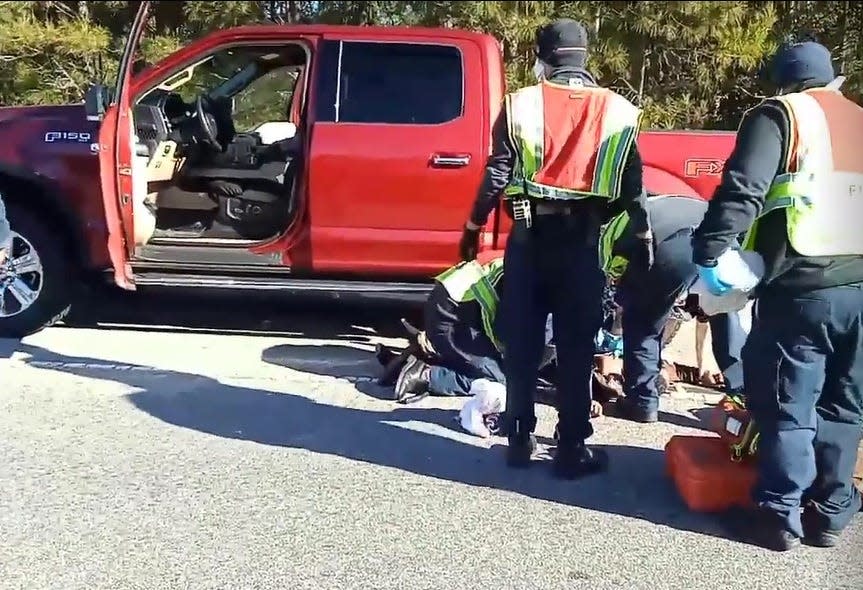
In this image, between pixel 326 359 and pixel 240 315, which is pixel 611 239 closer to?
pixel 326 359

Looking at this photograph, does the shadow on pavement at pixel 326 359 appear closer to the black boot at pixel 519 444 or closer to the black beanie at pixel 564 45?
the black boot at pixel 519 444

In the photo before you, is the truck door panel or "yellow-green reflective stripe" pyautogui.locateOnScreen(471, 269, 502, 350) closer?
"yellow-green reflective stripe" pyautogui.locateOnScreen(471, 269, 502, 350)

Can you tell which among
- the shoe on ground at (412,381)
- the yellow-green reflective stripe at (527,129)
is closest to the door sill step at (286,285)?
the shoe on ground at (412,381)

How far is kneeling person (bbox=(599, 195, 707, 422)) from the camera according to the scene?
5410mm

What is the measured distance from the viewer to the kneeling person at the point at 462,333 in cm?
573

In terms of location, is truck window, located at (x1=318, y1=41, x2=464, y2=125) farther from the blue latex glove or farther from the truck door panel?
the blue latex glove

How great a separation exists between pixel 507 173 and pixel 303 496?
59.2 inches

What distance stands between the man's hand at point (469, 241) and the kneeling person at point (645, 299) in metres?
0.86

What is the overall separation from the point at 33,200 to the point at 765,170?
4296 mm

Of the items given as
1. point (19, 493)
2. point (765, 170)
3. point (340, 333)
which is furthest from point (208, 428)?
point (765, 170)

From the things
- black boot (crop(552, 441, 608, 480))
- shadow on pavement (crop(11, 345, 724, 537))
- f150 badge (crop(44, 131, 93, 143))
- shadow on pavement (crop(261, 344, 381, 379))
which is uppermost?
f150 badge (crop(44, 131, 93, 143))

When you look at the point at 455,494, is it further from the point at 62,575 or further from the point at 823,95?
the point at 823,95

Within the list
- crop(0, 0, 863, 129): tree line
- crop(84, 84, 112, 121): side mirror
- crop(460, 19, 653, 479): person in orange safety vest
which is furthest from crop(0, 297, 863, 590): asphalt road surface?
crop(0, 0, 863, 129): tree line

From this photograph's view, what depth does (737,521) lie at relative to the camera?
4.23m
